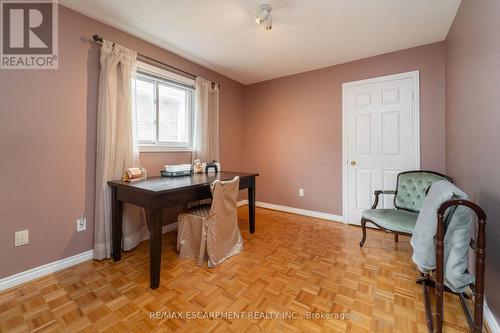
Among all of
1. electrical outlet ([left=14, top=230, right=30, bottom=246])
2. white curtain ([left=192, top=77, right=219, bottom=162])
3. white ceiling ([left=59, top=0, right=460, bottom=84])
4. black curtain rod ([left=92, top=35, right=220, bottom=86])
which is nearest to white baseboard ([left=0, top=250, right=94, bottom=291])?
electrical outlet ([left=14, top=230, right=30, bottom=246])

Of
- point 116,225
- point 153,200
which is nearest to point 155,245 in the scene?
point 153,200

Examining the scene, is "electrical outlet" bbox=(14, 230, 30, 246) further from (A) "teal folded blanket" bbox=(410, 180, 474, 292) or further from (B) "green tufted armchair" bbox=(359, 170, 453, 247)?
(B) "green tufted armchair" bbox=(359, 170, 453, 247)

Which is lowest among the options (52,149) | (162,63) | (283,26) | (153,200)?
(153,200)

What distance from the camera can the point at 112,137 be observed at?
2135mm

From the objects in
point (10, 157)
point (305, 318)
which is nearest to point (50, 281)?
point (10, 157)

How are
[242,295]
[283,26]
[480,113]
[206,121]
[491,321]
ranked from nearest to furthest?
[491,321], [480,113], [242,295], [283,26], [206,121]

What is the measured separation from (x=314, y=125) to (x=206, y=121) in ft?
5.64

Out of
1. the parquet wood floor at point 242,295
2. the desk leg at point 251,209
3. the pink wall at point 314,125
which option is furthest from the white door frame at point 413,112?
the desk leg at point 251,209

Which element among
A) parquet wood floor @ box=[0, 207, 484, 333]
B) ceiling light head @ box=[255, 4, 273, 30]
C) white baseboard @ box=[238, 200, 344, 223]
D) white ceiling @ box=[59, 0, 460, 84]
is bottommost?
parquet wood floor @ box=[0, 207, 484, 333]

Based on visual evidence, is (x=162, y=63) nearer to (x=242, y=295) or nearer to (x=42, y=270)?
(x=42, y=270)

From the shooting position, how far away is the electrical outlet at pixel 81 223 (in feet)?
6.68

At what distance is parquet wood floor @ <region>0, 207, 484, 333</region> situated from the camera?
133 centimetres

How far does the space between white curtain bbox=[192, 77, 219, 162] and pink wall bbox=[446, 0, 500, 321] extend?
9.23 ft

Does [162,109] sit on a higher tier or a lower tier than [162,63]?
lower
